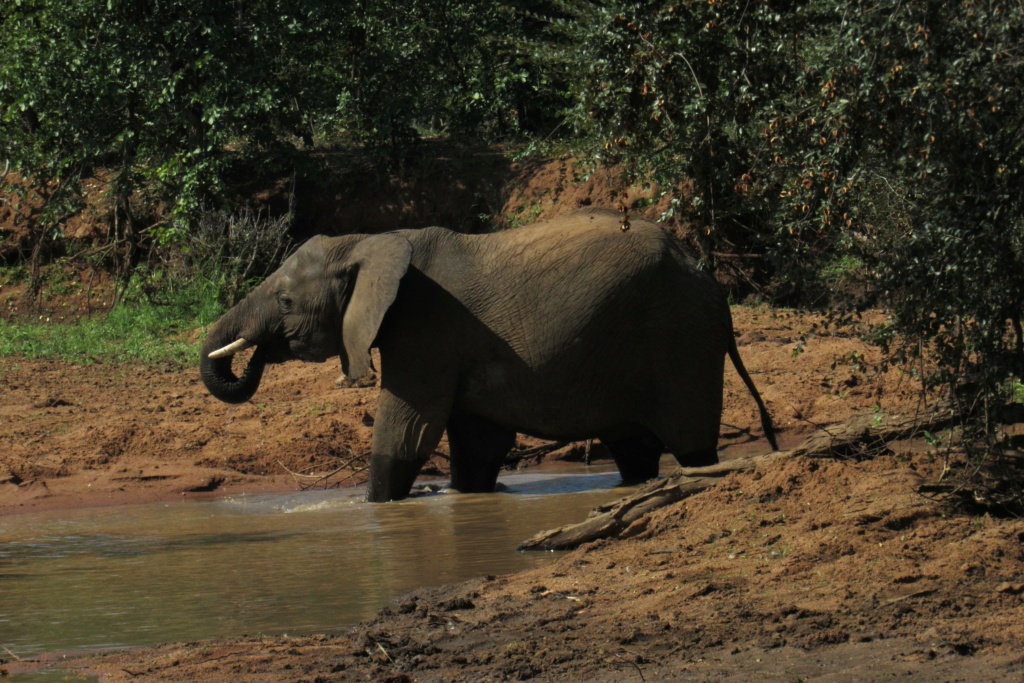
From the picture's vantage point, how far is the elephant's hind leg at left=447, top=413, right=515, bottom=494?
35.5 ft

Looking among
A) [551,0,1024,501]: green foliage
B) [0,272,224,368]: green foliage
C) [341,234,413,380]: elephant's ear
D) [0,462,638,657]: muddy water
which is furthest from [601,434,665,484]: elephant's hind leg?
[0,272,224,368]: green foliage

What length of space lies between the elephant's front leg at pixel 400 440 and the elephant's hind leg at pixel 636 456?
1.54m

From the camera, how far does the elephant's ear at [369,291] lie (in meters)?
10.1

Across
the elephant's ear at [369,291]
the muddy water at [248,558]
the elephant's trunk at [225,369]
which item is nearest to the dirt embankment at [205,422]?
Answer: the muddy water at [248,558]

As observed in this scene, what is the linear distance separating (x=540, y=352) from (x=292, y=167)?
1006 cm

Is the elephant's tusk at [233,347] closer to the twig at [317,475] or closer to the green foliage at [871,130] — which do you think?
the twig at [317,475]

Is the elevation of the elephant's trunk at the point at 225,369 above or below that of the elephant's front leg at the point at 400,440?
above

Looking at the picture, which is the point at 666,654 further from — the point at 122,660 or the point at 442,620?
the point at 122,660

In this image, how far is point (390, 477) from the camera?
1044cm

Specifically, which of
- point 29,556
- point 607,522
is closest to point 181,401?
point 29,556

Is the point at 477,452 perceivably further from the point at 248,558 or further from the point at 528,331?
the point at 248,558

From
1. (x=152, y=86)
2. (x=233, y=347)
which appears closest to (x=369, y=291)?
(x=233, y=347)

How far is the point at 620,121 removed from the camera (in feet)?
23.4

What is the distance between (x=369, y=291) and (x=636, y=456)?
8.29ft
